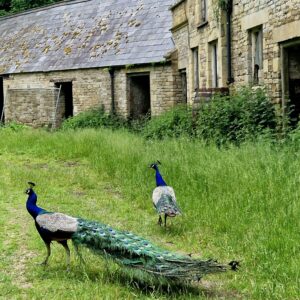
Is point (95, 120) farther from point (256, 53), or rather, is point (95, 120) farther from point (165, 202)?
point (165, 202)

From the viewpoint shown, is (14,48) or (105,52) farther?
(14,48)

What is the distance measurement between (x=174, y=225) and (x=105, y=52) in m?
16.4

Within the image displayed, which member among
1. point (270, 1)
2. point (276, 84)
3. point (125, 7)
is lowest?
point (276, 84)

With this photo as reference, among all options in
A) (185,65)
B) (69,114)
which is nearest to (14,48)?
(69,114)

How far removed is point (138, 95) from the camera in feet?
72.4

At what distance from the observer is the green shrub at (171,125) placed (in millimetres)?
15179

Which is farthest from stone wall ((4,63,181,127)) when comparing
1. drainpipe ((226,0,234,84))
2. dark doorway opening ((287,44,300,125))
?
dark doorway opening ((287,44,300,125))

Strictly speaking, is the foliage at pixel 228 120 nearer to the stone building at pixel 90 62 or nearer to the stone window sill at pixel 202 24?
the stone window sill at pixel 202 24

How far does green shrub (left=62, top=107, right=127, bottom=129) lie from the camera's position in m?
21.5

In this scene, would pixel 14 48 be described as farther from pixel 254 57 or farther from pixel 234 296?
pixel 234 296

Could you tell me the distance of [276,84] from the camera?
37.7 ft

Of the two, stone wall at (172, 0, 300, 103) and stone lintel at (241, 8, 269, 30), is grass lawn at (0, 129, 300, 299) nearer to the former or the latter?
stone wall at (172, 0, 300, 103)

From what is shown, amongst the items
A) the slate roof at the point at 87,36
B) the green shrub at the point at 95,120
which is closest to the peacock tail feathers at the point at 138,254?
the slate roof at the point at 87,36

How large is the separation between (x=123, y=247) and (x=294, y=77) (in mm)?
7494
